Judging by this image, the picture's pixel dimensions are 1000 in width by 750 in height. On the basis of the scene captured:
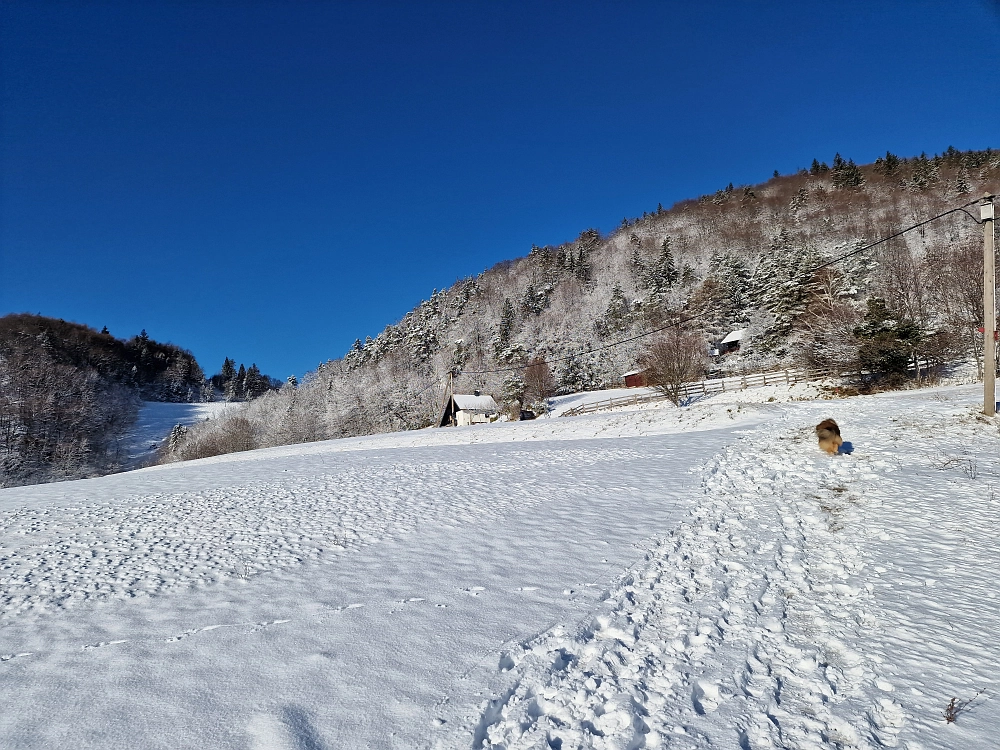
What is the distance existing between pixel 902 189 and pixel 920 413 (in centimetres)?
11752

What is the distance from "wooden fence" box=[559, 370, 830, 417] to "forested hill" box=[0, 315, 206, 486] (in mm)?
57239

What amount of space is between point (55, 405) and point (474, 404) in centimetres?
5167

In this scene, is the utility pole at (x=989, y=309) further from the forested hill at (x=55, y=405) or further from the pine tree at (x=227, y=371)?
the pine tree at (x=227, y=371)

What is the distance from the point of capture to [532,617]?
434 cm

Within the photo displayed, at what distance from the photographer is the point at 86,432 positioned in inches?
2240

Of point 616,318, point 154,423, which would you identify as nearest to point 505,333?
point 616,318

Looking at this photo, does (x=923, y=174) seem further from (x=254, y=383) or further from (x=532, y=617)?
(x=254, y=383)

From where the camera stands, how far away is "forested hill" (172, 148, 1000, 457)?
30375 mm

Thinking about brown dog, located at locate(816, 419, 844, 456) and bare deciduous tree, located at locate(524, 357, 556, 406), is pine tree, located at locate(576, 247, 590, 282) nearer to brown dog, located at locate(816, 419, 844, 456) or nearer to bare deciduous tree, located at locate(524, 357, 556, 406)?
bare deciduous tree, located at locate(524, 357, 556, 406)

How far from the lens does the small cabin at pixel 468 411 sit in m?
52.4

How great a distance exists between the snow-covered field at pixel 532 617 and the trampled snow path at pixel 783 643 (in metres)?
0.02

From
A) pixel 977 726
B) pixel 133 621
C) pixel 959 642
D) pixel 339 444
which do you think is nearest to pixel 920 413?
pixel 959 642

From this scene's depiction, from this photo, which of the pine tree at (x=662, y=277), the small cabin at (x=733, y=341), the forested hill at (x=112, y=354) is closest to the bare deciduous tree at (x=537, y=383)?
the small cabin at (x=733, y=341)

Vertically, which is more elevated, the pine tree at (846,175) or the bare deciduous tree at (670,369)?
the pine tree at (846,175)
